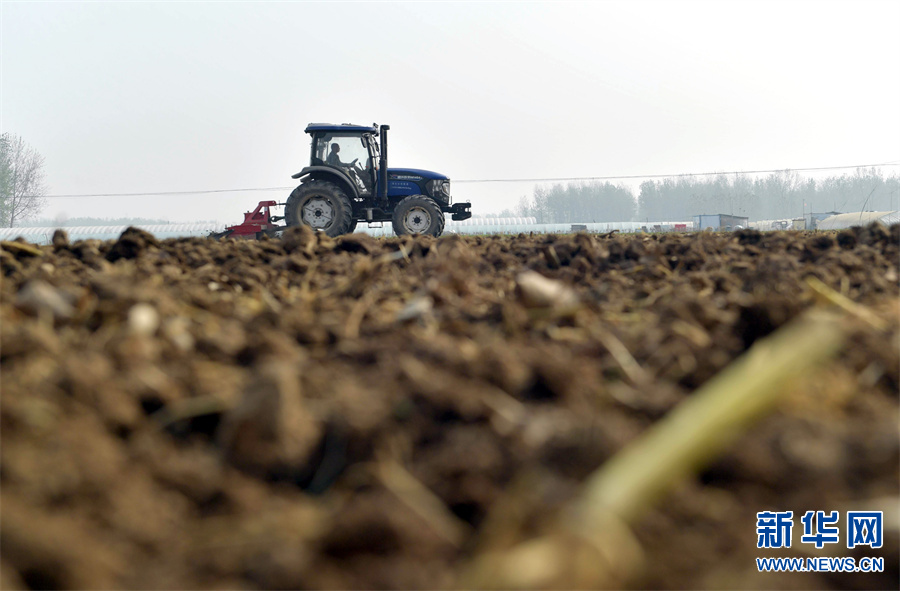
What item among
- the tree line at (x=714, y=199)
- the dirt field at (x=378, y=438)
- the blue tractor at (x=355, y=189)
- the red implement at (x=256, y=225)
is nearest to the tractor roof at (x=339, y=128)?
the blue tractor at (x=355, y=189)

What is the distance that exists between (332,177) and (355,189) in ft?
1.72

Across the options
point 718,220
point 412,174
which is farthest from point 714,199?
point 412,174

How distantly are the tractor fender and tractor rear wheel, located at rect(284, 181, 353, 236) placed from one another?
0.37 m

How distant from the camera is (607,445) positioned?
1154 mm

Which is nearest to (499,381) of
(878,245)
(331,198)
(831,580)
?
(831,580)

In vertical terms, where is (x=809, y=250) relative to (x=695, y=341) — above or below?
above

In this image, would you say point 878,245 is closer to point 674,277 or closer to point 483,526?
point 674,277

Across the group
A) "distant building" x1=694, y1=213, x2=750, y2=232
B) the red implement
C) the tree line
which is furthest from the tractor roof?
the tree line

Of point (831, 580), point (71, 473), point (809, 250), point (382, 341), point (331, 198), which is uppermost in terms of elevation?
point (331, 198)

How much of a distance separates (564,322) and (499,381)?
2.42 feet

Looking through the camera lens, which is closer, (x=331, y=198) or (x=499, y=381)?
(x=499, y=381)

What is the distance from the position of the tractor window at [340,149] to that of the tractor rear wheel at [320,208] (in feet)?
2.87

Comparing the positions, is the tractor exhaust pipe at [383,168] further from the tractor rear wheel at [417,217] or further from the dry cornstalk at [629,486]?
the dry cornstalk at [629,486]

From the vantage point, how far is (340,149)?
1373cm
